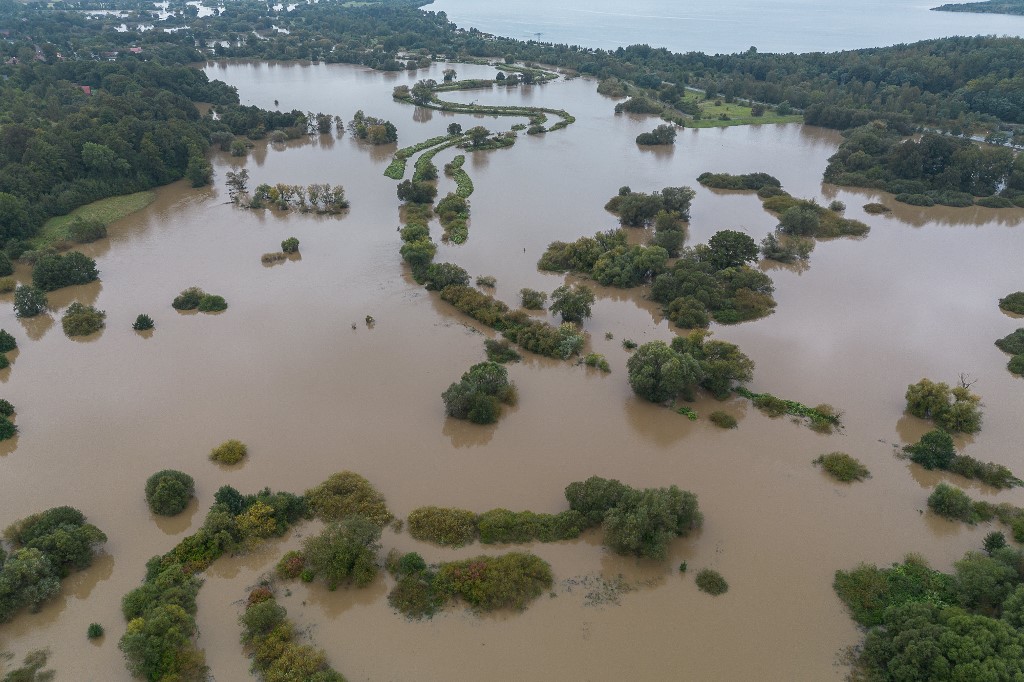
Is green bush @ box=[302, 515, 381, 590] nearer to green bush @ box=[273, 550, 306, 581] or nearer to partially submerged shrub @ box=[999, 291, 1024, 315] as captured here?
green bush @ box=[273, 550, 306, 581]

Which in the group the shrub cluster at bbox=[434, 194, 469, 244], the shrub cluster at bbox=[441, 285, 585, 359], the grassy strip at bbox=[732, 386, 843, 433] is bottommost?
the grassy strip at bbox=[732, 386, 843, 433]

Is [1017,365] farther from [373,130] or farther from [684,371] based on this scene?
[373,130]

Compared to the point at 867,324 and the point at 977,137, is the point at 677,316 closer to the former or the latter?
the point at 867,324

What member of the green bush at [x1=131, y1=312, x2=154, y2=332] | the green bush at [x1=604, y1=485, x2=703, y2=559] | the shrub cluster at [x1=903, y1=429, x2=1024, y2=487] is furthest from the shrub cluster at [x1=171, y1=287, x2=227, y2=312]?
the shrub cluster at [x1=903, y1=429, x2=1024, y2=487]

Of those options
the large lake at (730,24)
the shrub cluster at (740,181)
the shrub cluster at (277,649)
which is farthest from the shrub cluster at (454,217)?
the large lake at (730,24)

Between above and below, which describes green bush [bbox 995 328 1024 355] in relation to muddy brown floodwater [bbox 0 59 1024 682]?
above

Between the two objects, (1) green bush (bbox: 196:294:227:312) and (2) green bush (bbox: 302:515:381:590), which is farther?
(1) green bush (bbox: 196:294:227:312)

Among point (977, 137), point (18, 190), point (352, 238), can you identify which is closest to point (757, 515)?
point (352, 238)
